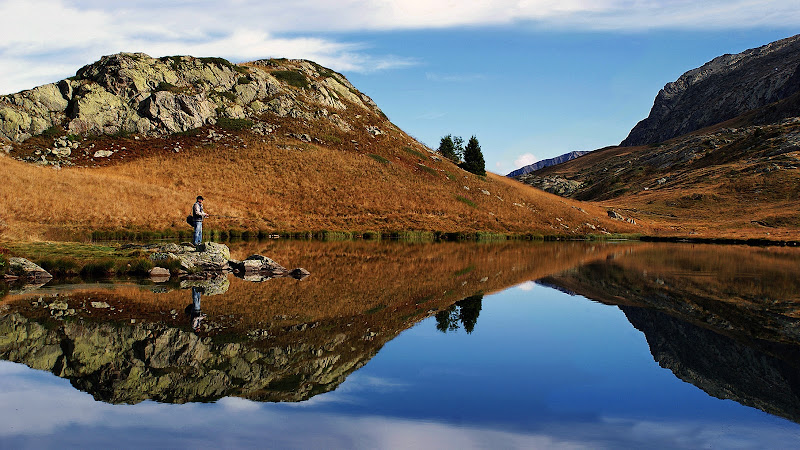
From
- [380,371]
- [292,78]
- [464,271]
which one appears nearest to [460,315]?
[380,371]

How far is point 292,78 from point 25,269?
8008 cm

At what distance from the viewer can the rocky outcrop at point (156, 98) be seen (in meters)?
68.7

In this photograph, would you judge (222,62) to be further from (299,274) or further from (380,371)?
(380,371)

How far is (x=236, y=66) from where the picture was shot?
89250 mm

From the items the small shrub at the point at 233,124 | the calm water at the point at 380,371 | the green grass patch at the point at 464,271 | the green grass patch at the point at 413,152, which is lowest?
the calm water at the point at 380,371

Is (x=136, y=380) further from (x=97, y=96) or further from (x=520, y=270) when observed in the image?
(x=97, y=96)

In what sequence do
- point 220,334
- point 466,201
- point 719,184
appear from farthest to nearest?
point 719,184 → point 466,201 → point 220,334

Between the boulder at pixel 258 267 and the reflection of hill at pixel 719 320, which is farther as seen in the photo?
the boulder at pixel 258 267

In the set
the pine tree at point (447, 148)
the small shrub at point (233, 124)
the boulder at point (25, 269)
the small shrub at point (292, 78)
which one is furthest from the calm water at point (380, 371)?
the pine tree at point (447, 148)

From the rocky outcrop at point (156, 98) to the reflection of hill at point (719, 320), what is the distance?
64.1 m

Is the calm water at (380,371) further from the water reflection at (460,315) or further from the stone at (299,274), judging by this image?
the stone at (299,274)

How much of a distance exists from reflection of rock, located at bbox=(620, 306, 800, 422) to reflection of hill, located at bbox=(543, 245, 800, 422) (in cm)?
2

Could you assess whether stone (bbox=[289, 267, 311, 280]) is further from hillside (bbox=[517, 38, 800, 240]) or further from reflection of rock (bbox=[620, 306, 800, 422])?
hillside (bbox=[517, 38, 800, 240])

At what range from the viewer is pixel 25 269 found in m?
22.0
